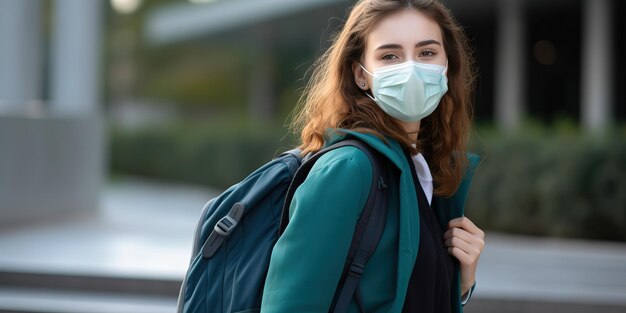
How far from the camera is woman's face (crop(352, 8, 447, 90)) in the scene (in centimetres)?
173

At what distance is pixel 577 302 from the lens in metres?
5.20

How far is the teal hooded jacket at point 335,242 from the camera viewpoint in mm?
1484

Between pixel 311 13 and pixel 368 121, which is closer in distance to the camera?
pixel 368 121

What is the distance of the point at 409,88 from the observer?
174 cm

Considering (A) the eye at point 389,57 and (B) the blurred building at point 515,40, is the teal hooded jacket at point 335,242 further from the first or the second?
(B) the blurred building at point 515,40

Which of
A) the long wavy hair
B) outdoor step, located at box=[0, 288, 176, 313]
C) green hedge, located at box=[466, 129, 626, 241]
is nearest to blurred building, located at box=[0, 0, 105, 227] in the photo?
outdoor step, located at box=[0, 288, 176, 313]

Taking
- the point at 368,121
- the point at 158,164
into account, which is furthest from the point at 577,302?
the point at 158,164

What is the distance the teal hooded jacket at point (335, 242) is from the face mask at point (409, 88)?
0.19 meters

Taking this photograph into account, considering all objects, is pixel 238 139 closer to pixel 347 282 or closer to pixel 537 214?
pixel 537 214

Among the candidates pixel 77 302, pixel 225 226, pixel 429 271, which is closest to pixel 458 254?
pixel 429 271

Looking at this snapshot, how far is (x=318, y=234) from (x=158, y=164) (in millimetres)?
18466

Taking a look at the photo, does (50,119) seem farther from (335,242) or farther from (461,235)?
(335,242)

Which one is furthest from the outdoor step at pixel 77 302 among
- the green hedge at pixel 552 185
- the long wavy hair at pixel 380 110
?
the long wavy hair at pixel 380 110

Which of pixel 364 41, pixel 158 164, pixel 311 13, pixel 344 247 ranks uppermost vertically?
pixel 311 13
